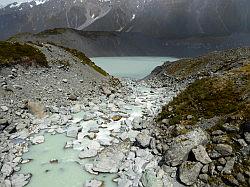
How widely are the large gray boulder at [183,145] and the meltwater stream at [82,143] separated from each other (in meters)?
3.72


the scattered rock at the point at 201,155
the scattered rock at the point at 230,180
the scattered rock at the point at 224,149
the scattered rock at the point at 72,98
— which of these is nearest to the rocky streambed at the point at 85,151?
the scattered rock at the point at 201,155

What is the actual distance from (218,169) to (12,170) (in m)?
13.0

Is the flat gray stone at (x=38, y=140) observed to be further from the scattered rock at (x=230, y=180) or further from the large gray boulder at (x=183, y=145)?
the scattered rock at (x=230, y=180)

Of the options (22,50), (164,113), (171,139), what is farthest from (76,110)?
(22,50)

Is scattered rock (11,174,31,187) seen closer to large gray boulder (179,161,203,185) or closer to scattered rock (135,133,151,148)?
scattered rock (135,133,151,148)

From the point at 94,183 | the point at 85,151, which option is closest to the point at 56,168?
the point at 85,151

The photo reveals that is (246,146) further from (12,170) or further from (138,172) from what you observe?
(12,170)

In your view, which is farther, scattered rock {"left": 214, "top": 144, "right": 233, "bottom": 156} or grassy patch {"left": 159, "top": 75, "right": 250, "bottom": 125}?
grassy patch {"left": 159, "top": 75, "right": 250, "bottom": 125}

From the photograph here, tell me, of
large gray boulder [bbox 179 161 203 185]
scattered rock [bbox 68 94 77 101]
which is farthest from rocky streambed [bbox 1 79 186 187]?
scattered rock [bbox 68 94 77 101]

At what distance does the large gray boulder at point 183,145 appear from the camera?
67.2 ft

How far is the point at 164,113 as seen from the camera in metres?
29.8

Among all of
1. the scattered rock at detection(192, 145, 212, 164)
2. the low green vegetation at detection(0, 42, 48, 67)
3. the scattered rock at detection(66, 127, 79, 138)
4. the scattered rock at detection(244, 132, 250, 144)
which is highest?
the low green vegetation at detection(0, 42, 48, 67)

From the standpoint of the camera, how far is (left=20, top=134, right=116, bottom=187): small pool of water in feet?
65.4

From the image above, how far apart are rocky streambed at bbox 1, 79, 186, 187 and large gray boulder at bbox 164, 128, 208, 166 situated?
100 cm
